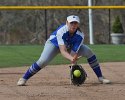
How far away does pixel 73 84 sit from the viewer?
8.87 m

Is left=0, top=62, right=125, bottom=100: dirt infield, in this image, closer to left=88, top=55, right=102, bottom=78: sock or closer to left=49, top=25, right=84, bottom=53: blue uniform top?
left=88, top=55, right=102, bottom=78: sock

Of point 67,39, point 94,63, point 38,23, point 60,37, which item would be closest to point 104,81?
Answer: point 94,63

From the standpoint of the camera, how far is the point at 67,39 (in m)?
8.64

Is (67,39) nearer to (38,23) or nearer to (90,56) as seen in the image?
(90,56)

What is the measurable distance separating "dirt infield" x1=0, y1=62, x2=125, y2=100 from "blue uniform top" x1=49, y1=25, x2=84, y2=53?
716 mm

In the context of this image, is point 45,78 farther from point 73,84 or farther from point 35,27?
point 35,27

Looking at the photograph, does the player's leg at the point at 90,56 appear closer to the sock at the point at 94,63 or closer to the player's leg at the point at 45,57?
the sock at the point at 94,63

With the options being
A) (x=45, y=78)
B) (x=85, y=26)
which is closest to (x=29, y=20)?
(x=85, y=26)

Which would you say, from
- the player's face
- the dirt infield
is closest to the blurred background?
the dirt infield

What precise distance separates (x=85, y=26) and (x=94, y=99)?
19.4 metres

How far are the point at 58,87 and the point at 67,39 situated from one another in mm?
840

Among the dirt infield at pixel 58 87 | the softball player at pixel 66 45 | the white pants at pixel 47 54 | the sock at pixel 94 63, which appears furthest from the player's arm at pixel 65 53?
the sock at pixel 94 63

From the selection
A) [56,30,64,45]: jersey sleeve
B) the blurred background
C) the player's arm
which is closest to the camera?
the player's arm

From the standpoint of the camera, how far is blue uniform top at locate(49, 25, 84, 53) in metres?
8.53
